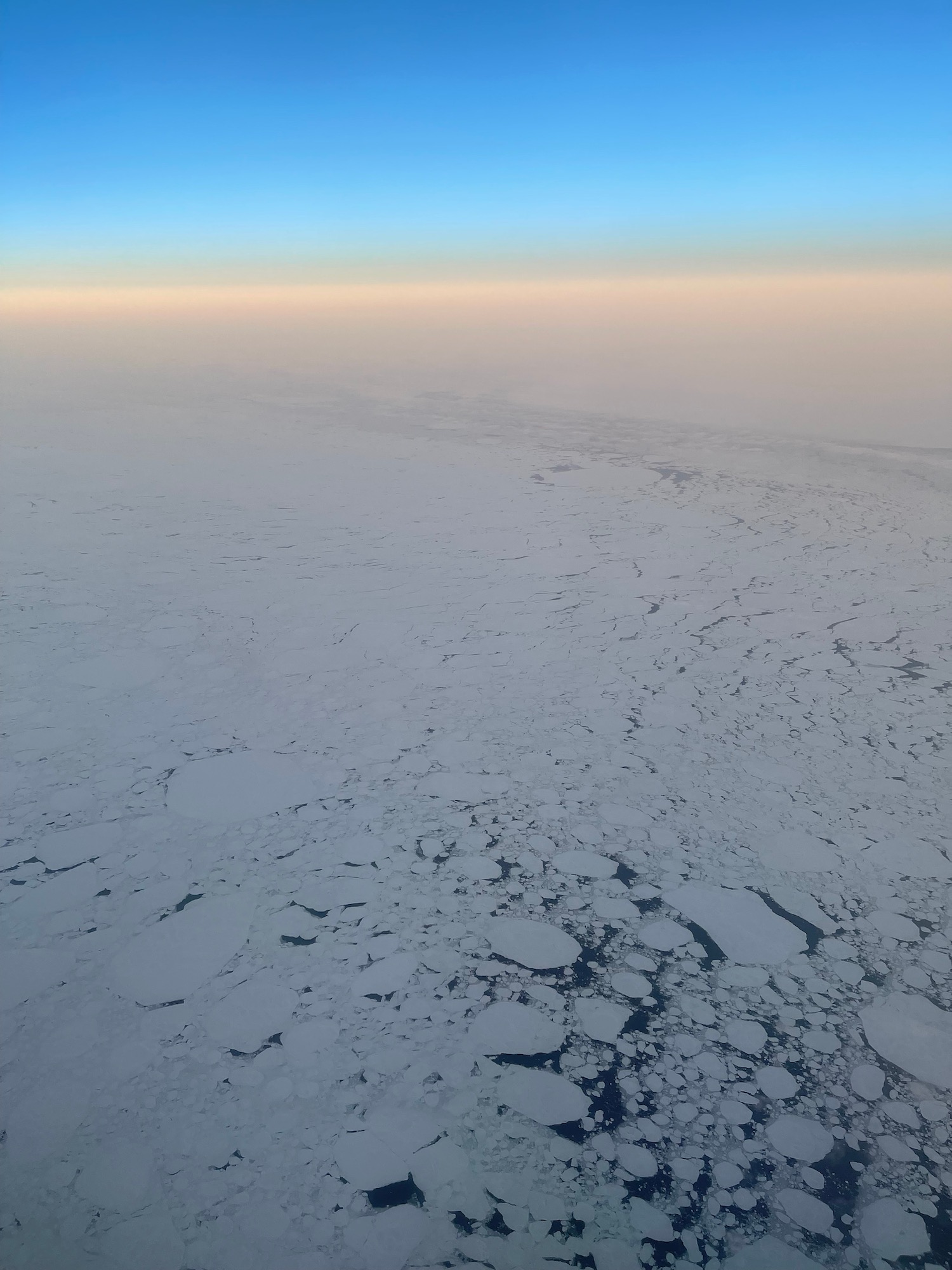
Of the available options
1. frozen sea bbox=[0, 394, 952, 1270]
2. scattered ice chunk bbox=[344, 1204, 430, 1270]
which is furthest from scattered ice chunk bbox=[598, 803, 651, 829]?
scattered ice chunk bbox=[344, 1204, 430, 1270]

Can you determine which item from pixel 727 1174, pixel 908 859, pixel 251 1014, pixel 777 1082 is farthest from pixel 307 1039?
pixel 908 859

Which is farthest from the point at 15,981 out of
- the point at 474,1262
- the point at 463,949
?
the point at 474,1262

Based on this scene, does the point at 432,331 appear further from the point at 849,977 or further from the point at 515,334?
the point at 849,977

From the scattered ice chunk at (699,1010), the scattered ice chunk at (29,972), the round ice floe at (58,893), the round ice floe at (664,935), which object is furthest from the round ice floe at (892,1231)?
the round ice floe at (58,893)

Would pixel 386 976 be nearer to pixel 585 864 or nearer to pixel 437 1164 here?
pixel 437 1164

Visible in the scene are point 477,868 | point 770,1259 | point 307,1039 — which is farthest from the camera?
point 477,868
